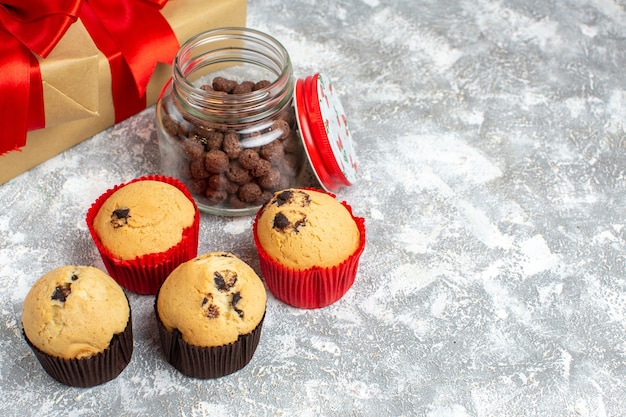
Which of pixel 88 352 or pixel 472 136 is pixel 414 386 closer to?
pixel 88 352

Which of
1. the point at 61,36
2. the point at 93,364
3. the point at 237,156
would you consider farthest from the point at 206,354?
the point at 61,36

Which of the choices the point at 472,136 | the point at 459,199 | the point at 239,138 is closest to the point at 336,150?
the point at 239,138

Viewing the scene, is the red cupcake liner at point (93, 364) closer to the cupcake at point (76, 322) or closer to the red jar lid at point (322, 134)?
the cupcake at point (76, 322)

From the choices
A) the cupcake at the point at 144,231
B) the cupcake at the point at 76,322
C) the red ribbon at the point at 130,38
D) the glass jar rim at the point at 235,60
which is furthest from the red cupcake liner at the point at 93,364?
the red ribbon at the point at 130,38

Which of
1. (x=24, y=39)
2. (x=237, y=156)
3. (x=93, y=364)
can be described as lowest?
(x=93, y=364)

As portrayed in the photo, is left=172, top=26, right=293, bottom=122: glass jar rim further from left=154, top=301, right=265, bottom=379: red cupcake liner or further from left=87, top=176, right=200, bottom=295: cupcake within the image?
left=154, top=301, right=265, bottom=379: red cupcake liner

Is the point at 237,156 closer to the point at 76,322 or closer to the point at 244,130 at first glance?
the point at 244,130
